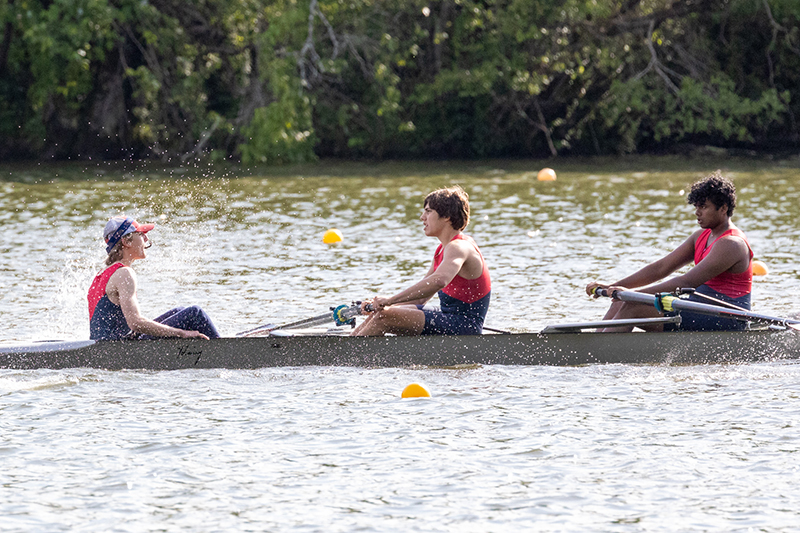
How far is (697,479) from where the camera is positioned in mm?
6414

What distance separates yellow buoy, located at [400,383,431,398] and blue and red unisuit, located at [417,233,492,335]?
0.81m

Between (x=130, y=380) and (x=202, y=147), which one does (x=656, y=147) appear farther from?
(x=130, y=380)

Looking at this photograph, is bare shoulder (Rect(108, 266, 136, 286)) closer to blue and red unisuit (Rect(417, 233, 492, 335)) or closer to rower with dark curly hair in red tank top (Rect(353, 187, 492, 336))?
rower with dark curly hair in red tank top (Rect(353, 187, 492, 336))

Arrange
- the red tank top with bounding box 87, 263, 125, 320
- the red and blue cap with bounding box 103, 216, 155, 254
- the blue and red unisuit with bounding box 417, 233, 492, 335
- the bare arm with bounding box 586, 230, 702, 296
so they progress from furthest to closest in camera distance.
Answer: the bare arm with bounding box 586, 230, 702, 296 → the blue and red unisuit with bounding box 417, 233, 492, 335 → the red tank top with bounding box 87, 263, 125, 320 → the red and blue cap with bounding box 103, 216, 155, 254

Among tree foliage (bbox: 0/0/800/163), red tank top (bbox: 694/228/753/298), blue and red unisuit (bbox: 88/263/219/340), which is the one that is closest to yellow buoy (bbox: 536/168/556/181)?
tree foliage (bbox: 0/0/800/163)

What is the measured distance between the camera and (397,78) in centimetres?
2980

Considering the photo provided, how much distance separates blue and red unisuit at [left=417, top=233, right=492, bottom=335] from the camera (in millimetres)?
8992

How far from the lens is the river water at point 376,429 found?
599cm

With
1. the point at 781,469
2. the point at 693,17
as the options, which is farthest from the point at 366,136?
the point at 781,469

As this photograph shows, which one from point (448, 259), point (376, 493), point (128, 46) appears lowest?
point (376, 493)

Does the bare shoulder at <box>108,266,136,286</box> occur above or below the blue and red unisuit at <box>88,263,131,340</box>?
above

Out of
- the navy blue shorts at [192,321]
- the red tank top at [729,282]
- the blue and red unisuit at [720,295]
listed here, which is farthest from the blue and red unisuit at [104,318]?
the red tank top at [729,282]

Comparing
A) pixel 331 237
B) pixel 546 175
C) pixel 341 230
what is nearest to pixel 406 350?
pixel 331 237

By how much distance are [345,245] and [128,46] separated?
645 inches
